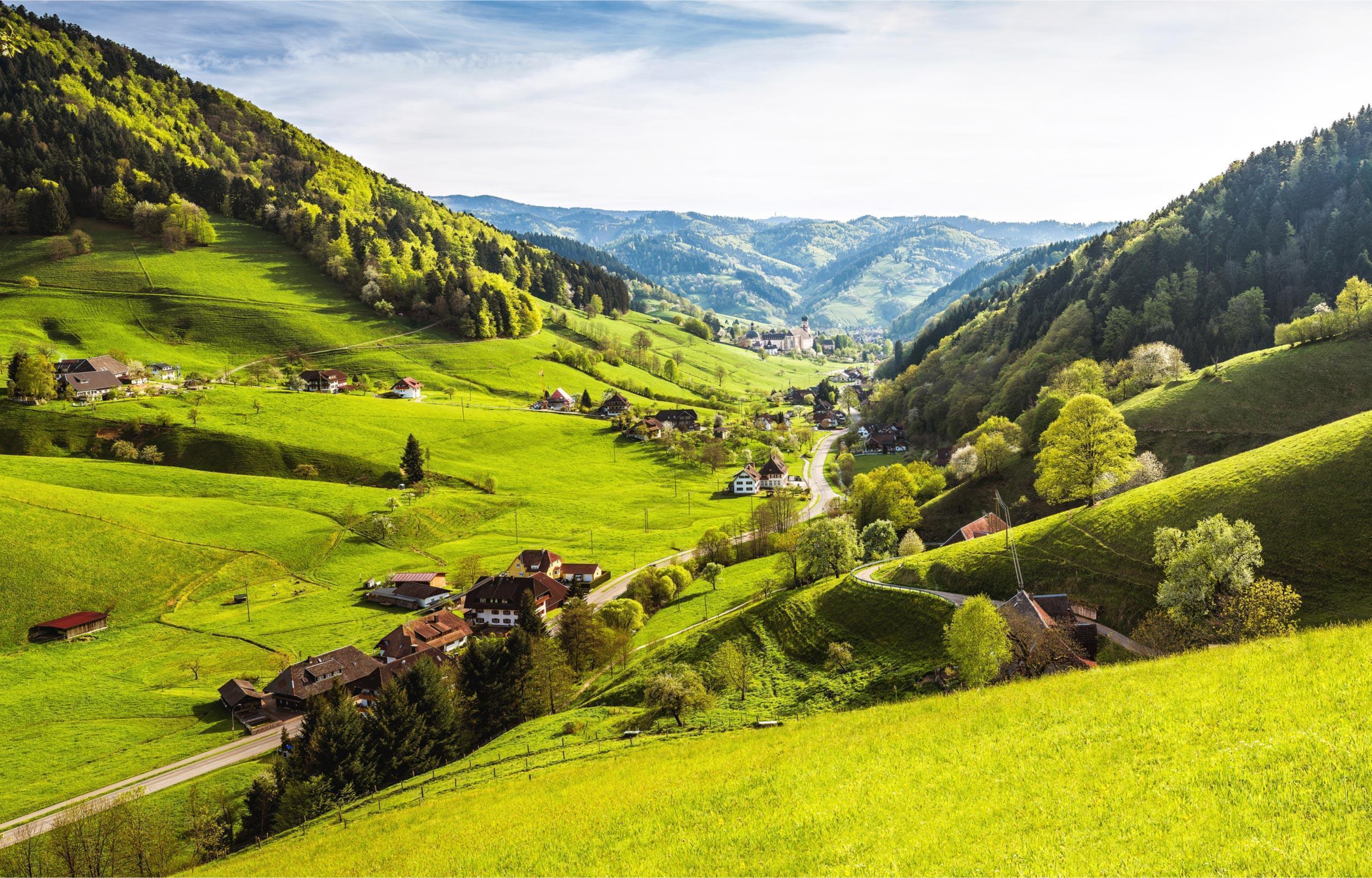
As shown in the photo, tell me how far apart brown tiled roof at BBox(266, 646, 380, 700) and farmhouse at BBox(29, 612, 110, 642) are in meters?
26.5

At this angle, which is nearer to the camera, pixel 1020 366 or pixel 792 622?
pixel 792 622

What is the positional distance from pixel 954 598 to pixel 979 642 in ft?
48.6

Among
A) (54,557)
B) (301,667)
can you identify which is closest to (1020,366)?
(301,667)

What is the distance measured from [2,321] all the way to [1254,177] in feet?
1014

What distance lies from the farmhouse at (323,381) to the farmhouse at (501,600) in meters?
91.3

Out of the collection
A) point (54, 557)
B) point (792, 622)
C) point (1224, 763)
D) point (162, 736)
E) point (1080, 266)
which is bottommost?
point (162, 736)

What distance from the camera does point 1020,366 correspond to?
514 feet

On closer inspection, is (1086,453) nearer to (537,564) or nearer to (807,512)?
(807,512)

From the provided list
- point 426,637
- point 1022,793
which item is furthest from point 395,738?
point 1022,793

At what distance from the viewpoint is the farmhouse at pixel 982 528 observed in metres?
77.2

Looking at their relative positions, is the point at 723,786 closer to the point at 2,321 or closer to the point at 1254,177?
the point at 2,321

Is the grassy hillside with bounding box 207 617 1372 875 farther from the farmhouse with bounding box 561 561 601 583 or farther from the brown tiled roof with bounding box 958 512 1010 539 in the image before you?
the farmhouse with bounding box 561 561 601 583

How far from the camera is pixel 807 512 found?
125 m

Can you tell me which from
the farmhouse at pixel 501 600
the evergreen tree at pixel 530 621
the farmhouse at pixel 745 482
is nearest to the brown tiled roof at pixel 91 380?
the farmhouse at pixel 501 600
